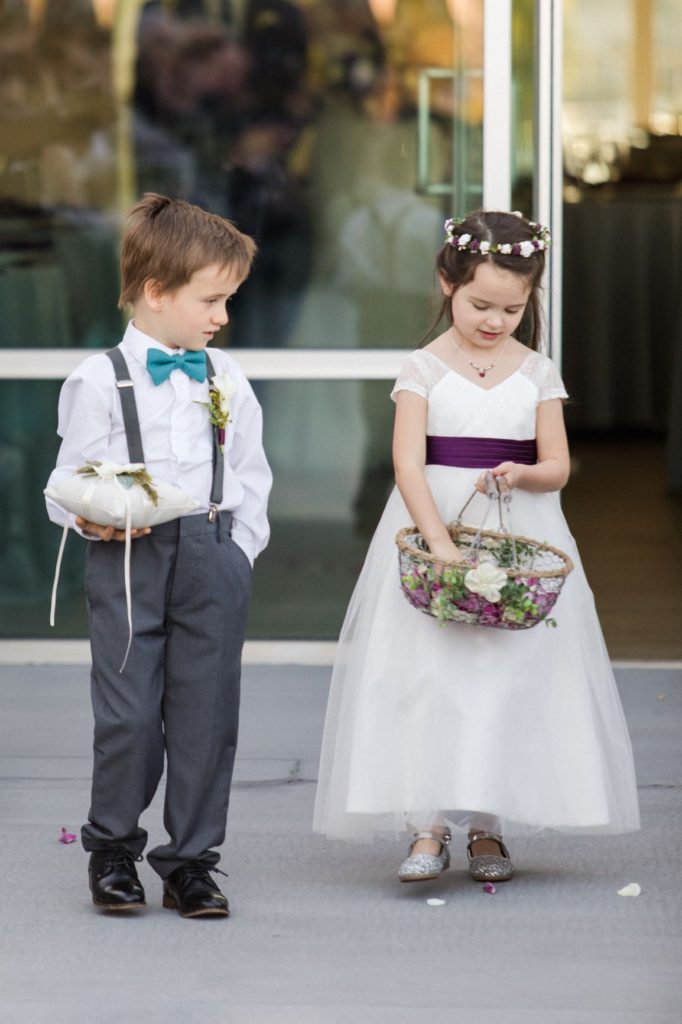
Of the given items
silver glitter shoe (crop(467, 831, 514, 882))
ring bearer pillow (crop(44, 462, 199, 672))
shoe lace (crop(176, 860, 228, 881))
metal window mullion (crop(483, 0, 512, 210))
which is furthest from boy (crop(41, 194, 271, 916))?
metal window mullion (crop(483, 0, 512, 210))

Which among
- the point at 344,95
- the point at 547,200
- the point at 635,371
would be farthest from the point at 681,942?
the point at 635,371

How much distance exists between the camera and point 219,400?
362 centimetres

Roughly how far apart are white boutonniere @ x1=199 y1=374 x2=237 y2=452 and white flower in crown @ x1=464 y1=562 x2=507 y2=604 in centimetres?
62

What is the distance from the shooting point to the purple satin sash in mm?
3904

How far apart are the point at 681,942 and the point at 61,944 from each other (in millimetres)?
1318

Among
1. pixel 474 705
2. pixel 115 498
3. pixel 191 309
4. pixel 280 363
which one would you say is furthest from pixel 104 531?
pixel 280 363

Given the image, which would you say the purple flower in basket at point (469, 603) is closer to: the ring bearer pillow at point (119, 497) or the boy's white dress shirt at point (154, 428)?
the boy's white dress shirt at point (154, 428)

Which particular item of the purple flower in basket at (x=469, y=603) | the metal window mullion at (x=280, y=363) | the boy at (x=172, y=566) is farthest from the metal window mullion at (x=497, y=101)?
the purple flower in basket at (x=469, y=603)

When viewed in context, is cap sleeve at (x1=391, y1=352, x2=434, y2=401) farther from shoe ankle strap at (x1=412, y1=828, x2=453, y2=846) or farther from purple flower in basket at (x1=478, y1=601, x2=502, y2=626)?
shoe ankle strap at (x1=412, y1=828, x2=453, y2=846)

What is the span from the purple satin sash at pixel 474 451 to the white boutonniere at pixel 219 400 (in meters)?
0.55

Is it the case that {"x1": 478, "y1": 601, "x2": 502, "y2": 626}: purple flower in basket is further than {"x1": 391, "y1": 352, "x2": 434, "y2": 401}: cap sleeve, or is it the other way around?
{"x1": 391, "y1": 352, "x2": 434, "y2": 401}: cap sleeve

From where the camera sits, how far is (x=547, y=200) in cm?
589

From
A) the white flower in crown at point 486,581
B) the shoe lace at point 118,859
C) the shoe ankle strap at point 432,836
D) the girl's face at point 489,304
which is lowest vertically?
the shoe ankle strap at point 432,836

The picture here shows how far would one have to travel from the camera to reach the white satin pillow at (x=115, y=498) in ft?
11.1
